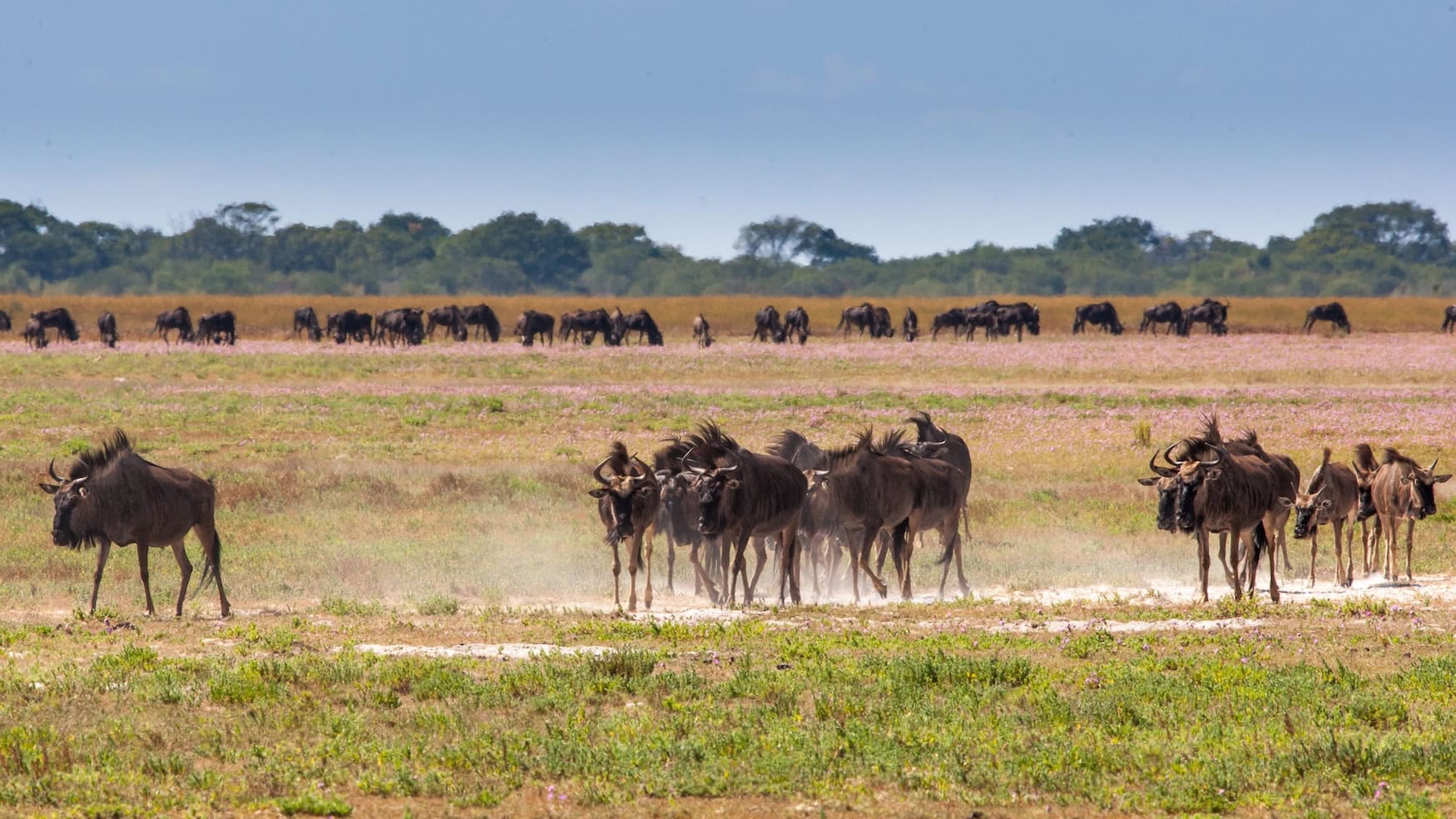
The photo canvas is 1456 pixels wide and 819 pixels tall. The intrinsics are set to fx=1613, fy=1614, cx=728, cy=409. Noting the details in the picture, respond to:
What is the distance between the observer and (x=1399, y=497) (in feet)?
Result: 56.9

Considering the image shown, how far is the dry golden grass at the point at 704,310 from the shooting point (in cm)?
8469

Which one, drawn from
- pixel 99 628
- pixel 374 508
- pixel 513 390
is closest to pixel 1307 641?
pixel 99 628

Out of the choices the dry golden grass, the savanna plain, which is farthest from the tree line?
the savanna plain

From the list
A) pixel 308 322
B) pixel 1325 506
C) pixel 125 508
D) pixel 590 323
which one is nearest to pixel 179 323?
pixel 308 322

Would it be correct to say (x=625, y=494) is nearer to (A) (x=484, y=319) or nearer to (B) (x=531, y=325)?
(B) (x=531, y=325)

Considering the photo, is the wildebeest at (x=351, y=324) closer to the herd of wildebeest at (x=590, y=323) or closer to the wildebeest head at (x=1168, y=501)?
the herd of wildebeest at (x=590, y=323)

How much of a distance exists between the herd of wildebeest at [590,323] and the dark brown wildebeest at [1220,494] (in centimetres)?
5048

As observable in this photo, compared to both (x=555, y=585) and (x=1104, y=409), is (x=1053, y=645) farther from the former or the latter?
(x=1104, y=409)

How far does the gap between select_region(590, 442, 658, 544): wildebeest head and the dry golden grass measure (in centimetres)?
6189

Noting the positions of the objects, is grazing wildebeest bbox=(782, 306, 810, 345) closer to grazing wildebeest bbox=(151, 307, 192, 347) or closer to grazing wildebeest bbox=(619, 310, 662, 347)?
grazing wildebeest bbox=(619, 310, 662, 347)

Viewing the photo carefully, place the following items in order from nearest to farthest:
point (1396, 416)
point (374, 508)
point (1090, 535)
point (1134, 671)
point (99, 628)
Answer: point (1134, 671)
point (99, 628)
point (1090, 535)
point (374, 508)
point (1396, 416)

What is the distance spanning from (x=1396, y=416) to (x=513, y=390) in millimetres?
20646

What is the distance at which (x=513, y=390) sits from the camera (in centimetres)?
4072

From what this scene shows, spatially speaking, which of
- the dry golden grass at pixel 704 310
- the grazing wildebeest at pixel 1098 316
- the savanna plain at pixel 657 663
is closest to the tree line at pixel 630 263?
the dry golden grass at pixel 704 310
